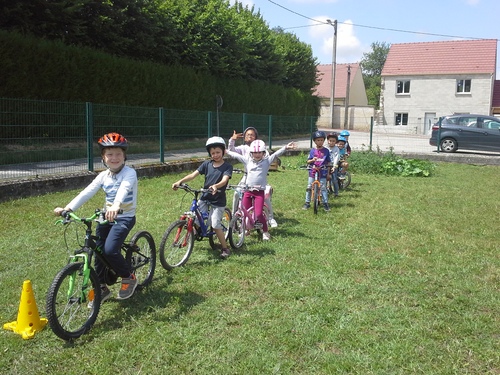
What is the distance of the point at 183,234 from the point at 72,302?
177 centimetres

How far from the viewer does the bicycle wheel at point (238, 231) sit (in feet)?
19.6

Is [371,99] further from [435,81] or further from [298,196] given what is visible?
[298,196]

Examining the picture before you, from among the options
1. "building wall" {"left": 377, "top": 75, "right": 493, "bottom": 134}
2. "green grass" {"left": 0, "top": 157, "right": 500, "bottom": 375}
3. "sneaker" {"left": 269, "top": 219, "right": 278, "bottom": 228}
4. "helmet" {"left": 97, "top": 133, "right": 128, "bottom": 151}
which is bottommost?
"green grass" {"left": 0, "top": 157, "right": 500, "bottom": 375}

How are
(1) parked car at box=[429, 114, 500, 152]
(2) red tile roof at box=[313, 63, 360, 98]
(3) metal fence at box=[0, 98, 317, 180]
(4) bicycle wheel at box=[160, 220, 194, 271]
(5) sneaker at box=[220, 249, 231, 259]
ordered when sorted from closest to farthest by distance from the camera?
(4) bicycle wheel at box=[160, 220, 194, 271] → (5) sneaker at box=[220, 249, 231, 259] → (3) metal fence at box=[0, 98, 317, 180] → (1) parked car at box=[429, 114, 500, 152] → (2) red tile roof at box=[313, 63, 360, 98]

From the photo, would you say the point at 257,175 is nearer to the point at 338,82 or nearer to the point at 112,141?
the point at 112,141

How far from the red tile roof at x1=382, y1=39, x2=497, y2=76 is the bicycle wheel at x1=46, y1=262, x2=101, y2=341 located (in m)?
44.5

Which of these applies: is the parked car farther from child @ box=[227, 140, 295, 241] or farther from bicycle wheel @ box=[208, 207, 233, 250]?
bicycle wheel @ box=[208, 207, 233, 250]

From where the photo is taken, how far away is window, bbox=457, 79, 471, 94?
41.9 m

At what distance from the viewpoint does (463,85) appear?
42125 millimetres

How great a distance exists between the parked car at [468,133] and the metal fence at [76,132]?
1109 centimetres

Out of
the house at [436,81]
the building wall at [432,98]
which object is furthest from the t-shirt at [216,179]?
the house at [436,81]

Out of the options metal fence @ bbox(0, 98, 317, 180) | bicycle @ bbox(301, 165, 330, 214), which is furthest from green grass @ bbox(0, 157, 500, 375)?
metal fence @ bbox(0, 98, 317, 180)

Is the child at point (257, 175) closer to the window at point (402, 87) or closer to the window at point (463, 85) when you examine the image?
the window at point (463, 85)

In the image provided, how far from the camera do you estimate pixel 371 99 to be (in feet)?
275
